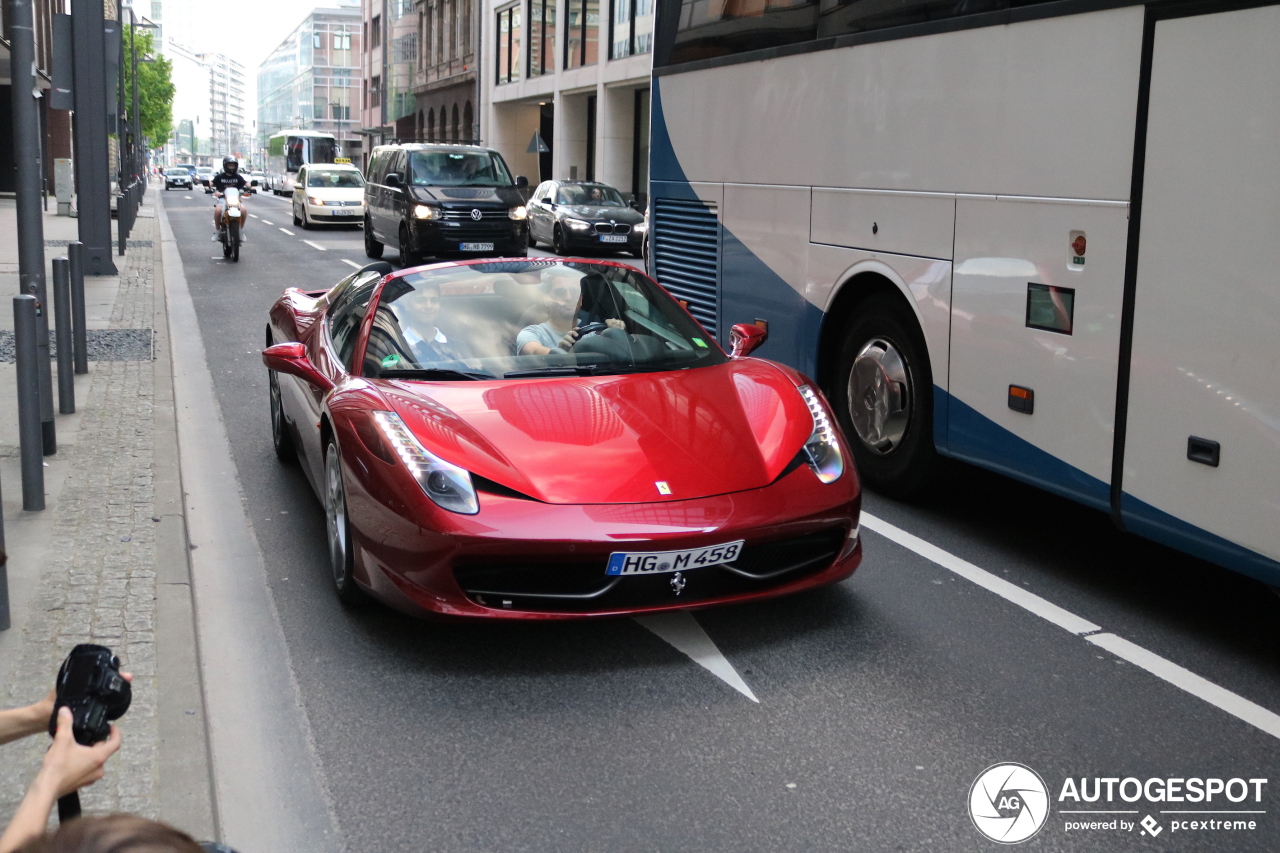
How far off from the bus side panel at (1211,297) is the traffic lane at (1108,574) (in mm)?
379

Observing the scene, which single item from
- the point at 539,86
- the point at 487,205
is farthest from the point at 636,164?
the point at 487,205

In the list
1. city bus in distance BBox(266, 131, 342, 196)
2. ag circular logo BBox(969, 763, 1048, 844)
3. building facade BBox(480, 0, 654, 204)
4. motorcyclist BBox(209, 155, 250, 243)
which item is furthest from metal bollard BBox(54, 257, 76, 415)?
city bus in distance BBox(266, 131, 342, 196)

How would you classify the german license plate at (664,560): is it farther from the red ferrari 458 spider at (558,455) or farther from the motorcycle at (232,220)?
the motorcycle at (232,220)

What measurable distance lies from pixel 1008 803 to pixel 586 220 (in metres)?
24.3

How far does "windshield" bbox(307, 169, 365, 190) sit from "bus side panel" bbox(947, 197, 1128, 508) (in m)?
29.9

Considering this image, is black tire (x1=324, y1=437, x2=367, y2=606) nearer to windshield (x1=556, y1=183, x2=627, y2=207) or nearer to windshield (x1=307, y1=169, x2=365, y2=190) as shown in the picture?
windshield (x1=556, y1=183, x2=627, y2=207)

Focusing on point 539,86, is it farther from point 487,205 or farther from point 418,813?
point 418,813

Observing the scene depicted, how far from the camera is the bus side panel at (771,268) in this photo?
7664 millimetres

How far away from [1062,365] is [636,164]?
40.1m

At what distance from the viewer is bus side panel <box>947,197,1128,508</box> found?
5211 mm

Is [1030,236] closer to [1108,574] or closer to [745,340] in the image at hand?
[745,340]

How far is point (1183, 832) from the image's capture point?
348cm

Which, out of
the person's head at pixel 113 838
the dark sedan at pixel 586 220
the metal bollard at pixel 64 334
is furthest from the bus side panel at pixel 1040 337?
the dark sedan at pixel 586 220

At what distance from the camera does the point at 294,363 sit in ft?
19.1
